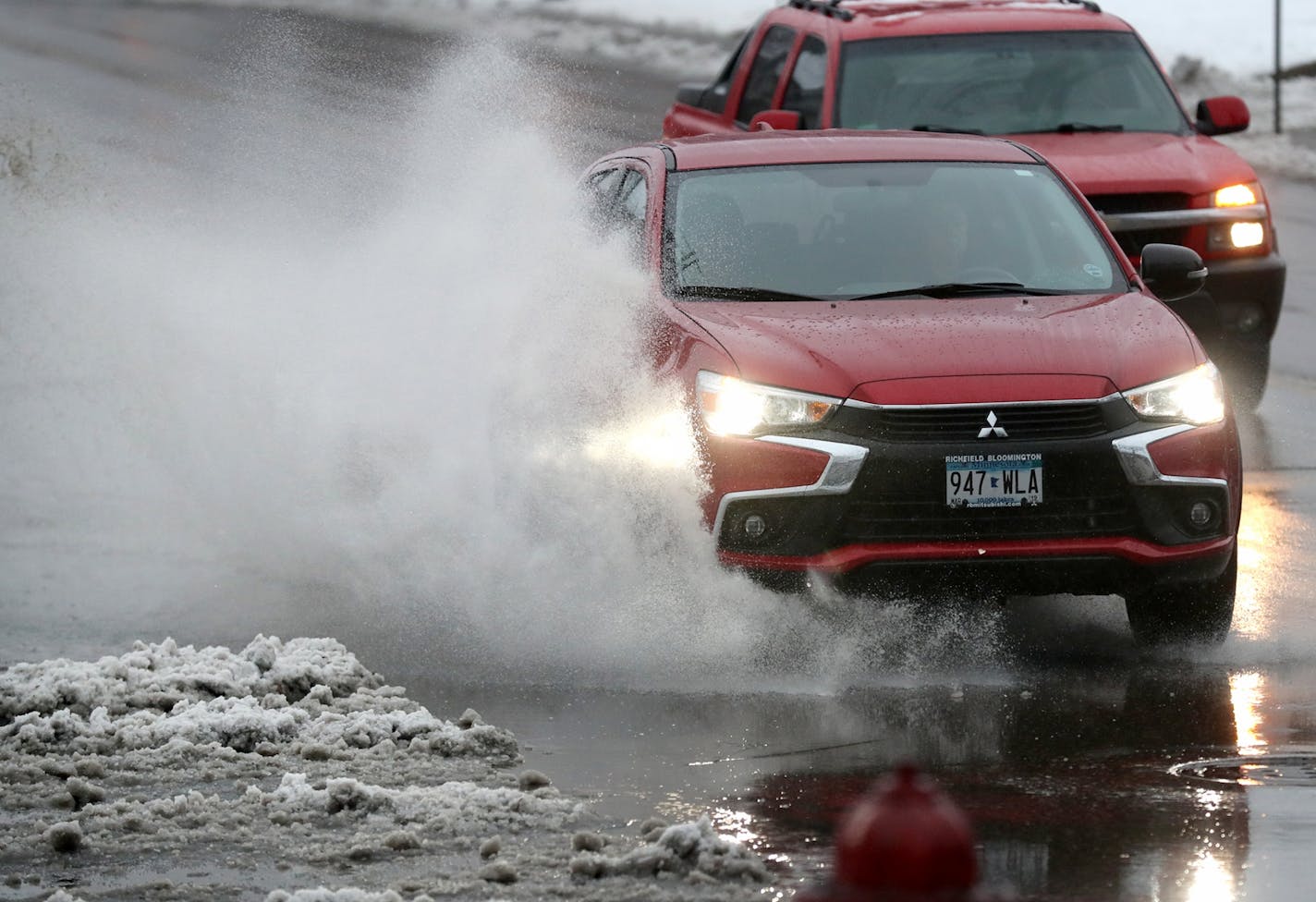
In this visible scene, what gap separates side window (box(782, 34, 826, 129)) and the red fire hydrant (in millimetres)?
10616

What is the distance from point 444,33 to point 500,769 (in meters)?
26.4

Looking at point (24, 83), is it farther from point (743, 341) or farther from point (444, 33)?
point (743, 341)

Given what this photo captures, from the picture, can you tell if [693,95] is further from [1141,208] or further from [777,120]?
[1141,208]

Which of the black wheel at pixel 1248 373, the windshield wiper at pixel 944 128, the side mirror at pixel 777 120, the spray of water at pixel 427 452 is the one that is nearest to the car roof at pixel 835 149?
the spray of water at pixel 427 452

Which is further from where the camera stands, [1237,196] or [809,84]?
[809,84]

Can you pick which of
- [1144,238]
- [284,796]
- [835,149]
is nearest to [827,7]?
[1144,238]

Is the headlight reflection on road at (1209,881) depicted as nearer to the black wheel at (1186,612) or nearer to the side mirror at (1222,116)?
the black wheel at (1186,612)

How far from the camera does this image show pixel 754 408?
769 cm

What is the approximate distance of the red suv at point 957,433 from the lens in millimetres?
7527

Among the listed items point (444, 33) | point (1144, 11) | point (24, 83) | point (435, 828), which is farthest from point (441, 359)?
point (1144, 11)

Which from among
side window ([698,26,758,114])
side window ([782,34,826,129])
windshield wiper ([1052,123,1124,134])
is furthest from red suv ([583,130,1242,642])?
side window ([698,26,758,114])

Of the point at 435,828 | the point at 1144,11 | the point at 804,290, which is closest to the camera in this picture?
the point at 435,828

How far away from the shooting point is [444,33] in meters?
32.0

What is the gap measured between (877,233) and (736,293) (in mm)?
692
